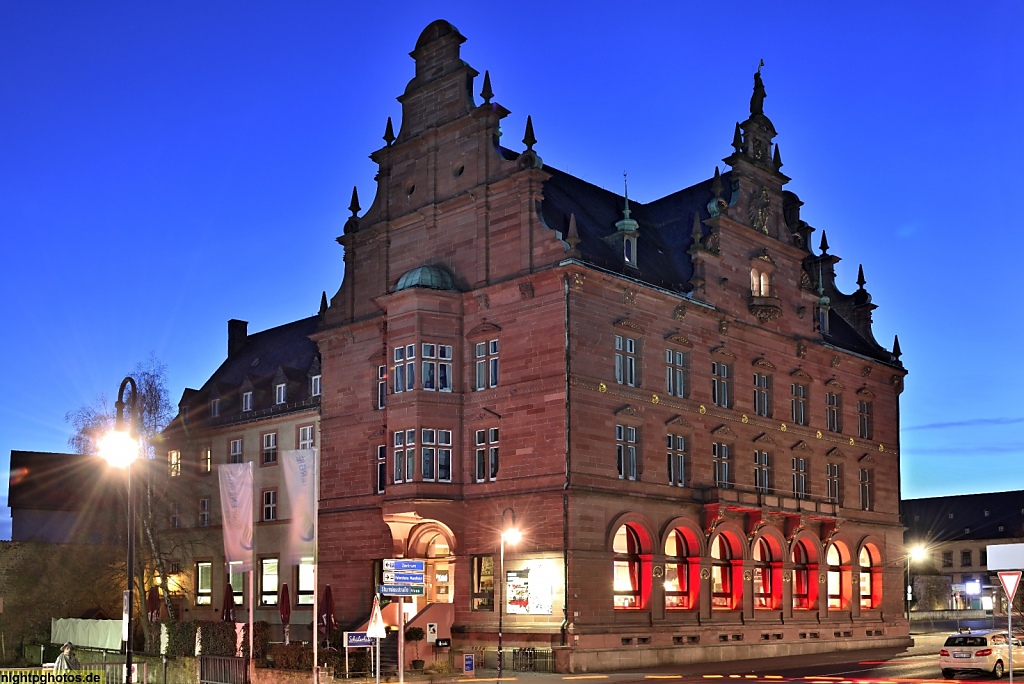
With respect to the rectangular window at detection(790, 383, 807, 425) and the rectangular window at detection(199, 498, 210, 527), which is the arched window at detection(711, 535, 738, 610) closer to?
the rectangular window at detection(790, 383, 807, 425)

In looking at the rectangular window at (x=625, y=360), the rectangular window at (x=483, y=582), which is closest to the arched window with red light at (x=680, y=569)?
the rectangular window at (x=625, y=360)

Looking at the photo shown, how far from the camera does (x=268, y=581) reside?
6312 centimetres

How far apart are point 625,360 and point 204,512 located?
30.6m

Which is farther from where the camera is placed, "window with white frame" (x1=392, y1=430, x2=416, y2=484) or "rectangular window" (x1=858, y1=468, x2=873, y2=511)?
"rectangular window" (x1=858, y1=468, x2=873, y2=511)

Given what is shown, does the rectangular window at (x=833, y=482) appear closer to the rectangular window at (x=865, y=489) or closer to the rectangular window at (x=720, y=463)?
the rectangular window at (x=865, y=489)

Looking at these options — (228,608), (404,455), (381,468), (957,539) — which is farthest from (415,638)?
(957,539)

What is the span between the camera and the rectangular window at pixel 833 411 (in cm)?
6238

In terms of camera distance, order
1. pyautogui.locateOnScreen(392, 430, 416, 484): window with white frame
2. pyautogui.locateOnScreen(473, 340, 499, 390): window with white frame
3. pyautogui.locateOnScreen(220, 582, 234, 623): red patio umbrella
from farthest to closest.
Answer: pyautogui.locateOnScreen(220, 582, 234, 623): red patio umbrella → pyautogui.locateOnScreen(473, 340, 499, 390): window with white frame → pyautogui.locateOnScreen(392, 430, 416, 484): window with white frame

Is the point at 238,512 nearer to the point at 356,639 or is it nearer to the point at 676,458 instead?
the point at 356,639

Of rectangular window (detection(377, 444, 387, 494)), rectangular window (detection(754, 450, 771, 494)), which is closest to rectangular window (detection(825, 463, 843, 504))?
rectangular window (detection(754, 450, 771, 494))

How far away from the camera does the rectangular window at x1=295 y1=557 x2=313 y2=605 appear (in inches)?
2355

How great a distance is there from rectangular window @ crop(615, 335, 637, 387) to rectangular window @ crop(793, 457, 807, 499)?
13402 mm

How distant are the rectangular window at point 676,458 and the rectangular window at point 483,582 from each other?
27.6 ft

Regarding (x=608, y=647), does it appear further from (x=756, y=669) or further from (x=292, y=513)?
(x=292, y=513)
